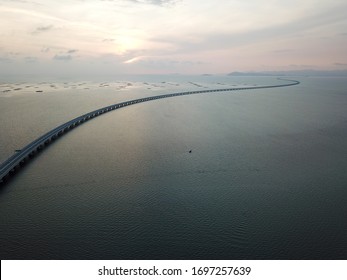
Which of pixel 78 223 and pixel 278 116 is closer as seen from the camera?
pixel 78 223

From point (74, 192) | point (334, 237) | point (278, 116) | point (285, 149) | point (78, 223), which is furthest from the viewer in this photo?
point (278, 116)

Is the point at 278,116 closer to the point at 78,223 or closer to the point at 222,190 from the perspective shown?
the point at 222,190

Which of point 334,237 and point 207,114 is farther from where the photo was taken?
point 207,114

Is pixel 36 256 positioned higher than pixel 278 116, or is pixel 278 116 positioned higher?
pixel 278 116

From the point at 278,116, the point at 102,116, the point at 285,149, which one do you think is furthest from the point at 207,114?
the point at 285,149

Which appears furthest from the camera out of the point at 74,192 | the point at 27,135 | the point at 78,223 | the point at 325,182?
the point at 27,135

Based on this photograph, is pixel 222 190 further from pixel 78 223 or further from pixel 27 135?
pixel 27 135

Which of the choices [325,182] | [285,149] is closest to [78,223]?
[325,182]

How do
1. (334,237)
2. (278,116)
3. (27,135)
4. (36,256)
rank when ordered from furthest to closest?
1. (278,116)
2. (27,135)
3. (334,237)
4. (36,256)

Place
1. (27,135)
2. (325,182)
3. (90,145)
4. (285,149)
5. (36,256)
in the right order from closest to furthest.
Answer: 1. (36,256)
2. (325,182)
3. (285,149)
4. (90,145)
5. (27,135)
